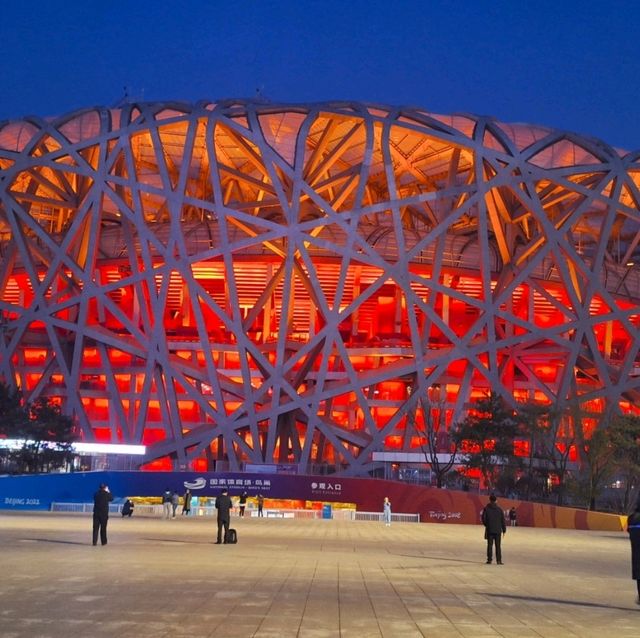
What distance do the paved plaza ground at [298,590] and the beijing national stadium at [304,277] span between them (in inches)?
1107

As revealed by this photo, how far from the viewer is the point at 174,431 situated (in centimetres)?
5059

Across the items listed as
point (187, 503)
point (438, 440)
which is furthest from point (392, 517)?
point (438, 440)

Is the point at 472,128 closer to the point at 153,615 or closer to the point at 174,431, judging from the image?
the point at 174,431

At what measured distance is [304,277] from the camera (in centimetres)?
5209

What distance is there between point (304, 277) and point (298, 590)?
40.1 metres

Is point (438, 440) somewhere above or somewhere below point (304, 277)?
below

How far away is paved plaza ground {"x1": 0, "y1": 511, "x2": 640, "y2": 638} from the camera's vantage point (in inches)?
367

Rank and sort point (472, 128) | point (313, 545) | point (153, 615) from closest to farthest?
point (153, 615), point (313, 545), point (472, 128)

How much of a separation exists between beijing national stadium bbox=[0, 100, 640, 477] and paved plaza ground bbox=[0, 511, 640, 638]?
1107 inches

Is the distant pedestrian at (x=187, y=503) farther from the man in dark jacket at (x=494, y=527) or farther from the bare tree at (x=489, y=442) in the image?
the man in dark jacket at (x=494, y=527)

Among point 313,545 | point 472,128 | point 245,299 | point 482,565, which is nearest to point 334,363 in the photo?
point 245,299

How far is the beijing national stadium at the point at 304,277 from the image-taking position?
5066cm

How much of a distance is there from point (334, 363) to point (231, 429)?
1211 cm

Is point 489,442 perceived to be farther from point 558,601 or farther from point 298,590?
point 298,590
